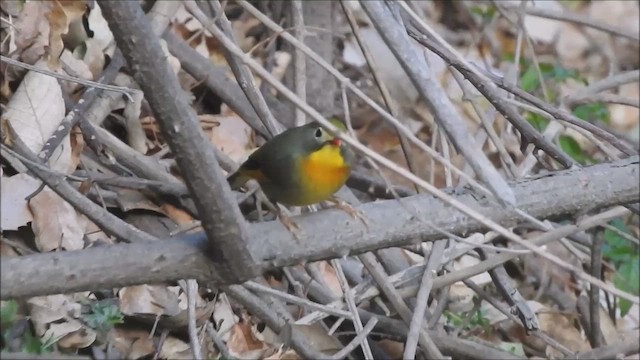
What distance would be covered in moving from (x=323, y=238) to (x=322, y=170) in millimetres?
449

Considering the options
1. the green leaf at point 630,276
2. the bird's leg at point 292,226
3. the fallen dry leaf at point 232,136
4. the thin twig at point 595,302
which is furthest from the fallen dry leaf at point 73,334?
the green leaf at point 630,276

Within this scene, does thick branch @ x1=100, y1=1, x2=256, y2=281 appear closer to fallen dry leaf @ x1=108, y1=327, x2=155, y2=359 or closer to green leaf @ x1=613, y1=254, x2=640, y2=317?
fallen dry leaf @ x1=108, y1=327, x2=155, y2=359

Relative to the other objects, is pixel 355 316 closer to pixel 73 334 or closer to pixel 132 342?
pixel 132 342

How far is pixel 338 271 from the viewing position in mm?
3137

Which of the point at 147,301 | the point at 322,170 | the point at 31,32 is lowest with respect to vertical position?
the point at 147,301

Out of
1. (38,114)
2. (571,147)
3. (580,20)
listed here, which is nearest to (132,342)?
(38,114)

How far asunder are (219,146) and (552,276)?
5.31ft

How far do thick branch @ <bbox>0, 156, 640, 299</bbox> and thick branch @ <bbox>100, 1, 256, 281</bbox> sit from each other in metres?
0.09

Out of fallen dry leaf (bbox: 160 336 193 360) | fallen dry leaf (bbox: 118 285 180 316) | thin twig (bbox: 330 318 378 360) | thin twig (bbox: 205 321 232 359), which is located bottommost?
fallen dry leaf (bbox: 160 336 193 360)

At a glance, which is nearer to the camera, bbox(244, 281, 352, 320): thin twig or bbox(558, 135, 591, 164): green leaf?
bbox(244, 281, 352, 320): thin twig

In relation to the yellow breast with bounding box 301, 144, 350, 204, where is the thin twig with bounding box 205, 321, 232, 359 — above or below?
below

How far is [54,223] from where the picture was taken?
3.03 meters

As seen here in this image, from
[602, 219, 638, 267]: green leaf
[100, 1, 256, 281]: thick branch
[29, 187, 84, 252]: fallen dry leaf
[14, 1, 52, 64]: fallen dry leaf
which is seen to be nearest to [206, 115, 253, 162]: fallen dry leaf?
[14, 1, 52, 64]: fallen dry leaf

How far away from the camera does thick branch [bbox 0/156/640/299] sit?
202 cm
